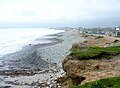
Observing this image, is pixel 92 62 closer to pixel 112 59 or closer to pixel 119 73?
pixel 112 59

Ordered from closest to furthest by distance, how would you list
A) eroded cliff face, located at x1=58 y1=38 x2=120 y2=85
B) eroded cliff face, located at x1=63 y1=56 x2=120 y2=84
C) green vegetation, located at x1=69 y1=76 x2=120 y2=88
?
1. green vegetation, located at x1=69 y1=76 x2=120 y2=88
2. eroded cliff face, located at x1=63 y1=56 x2=120 y2=84
3. eroded cliff face, located at x1=58 y1=38 x2=120 y2=85

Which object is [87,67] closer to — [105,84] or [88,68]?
[88,68]

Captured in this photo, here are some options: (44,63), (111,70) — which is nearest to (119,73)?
(111,70)

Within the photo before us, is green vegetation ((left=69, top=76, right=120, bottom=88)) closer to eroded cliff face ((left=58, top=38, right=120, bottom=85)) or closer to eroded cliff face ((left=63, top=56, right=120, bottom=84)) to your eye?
eroded cliff face ((left=63, top=56, right=120, bottom=84))

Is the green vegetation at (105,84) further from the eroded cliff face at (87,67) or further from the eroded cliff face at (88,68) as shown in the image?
the eroded cliff face at (87,67)

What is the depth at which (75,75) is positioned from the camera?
561 inches

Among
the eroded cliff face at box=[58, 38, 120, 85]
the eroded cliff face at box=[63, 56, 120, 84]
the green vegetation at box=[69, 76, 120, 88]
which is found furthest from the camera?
the eroded cliff face at box=[58, 38, 120, 85]

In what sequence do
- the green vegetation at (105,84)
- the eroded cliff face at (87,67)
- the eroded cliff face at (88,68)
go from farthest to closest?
the eroded cliff face at (87,67) < the eroded cliff face at (88,68) < the green vegetation at (105,84)

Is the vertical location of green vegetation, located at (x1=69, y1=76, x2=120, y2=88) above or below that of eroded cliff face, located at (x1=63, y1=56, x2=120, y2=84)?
above

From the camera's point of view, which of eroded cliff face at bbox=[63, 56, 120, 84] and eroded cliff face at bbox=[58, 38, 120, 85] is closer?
eroded cliff face at bbox=[63, 56, 120, 84]

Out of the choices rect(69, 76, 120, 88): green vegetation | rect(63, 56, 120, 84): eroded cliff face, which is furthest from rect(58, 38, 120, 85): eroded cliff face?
rect(69, 76, 120, 88): green vegetation

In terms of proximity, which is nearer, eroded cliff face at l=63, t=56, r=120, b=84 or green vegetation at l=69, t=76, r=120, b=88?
green vegetation at l=69, t=76, r=120, b=88

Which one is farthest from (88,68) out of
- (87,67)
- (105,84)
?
(105,84)

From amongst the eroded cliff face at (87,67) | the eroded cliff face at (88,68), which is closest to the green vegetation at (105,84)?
the eroded cliff face at (88,68)
